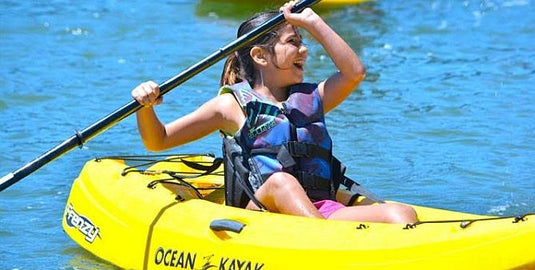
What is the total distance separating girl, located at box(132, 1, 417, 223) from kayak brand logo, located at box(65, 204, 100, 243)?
428 mm

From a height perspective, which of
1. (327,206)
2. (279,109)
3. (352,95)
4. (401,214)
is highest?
(279,109)

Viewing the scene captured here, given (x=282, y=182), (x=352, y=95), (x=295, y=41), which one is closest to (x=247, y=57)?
(x=295, y=41)

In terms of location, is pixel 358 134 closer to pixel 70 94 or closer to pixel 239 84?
pixel 70 94

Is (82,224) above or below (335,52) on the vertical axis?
below

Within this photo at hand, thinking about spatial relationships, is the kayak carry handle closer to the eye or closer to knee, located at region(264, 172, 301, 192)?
knee, located at region(264, 172, 301, 192)

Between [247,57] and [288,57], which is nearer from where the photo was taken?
[288,57]

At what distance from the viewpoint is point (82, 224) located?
14.4 feet

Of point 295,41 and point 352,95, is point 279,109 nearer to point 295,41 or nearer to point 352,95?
point 295,41

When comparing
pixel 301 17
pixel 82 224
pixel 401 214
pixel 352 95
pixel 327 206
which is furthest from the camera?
pixel 352 95

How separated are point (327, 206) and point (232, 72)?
613 mm

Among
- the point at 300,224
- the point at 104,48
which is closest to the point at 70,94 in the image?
the point at 104,48

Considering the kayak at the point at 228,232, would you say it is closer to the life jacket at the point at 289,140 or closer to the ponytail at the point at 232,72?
the life jacket at the point at 289,140

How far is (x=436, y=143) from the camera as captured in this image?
6.35 metres

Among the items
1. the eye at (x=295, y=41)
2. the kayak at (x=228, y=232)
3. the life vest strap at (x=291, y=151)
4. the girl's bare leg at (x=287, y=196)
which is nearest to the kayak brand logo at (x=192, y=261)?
the kayak at (x=228, y=232)
